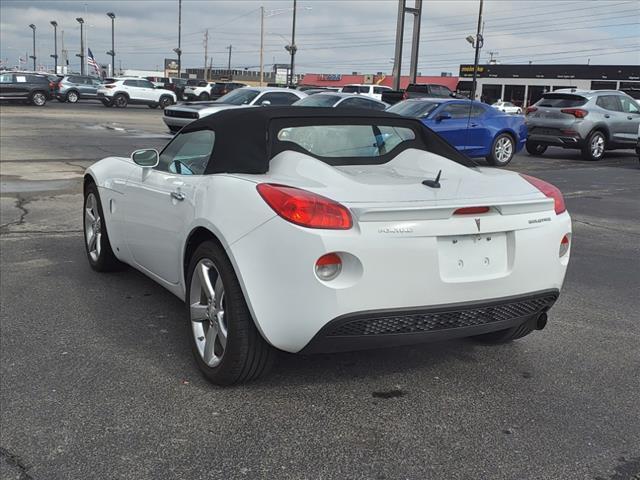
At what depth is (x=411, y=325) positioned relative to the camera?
10.4 ft

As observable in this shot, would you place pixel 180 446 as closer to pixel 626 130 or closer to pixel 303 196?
pixel 303 196

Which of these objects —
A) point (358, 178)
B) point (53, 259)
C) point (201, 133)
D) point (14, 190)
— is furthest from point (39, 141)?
point (358, 178)

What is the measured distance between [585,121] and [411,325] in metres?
14.8

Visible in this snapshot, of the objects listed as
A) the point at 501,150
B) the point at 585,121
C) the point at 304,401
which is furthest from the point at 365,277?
the point at 585,121

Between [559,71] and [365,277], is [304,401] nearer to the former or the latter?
[365,277]

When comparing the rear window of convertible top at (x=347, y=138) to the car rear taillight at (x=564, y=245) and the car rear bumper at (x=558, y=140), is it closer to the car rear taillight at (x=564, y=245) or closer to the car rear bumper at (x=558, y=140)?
the car rear taillight at (x=564, y=245)

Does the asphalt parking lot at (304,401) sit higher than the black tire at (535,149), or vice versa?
the black tire at (535,149)

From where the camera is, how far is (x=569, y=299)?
5.23 m

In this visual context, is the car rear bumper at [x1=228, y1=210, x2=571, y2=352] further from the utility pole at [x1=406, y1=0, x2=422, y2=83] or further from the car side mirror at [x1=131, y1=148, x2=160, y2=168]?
the utility pole at [x1=406, y1=0, x2=422, y2=83]

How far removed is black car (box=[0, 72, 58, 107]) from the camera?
35.0 m

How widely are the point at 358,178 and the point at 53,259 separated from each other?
368 cm

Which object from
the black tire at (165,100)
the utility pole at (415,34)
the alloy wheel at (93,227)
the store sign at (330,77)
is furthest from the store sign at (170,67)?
the alloy wheel at (93,227)

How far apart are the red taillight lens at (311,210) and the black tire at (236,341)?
46 cm

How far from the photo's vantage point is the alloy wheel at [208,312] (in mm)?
3449
